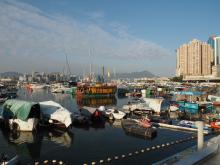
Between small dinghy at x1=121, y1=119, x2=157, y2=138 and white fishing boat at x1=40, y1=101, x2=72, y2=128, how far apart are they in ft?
27.0

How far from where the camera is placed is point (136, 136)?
32469mm

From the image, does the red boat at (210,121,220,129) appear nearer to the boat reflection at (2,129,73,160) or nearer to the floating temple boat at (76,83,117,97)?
the boat reflection at (2,129,73,160)

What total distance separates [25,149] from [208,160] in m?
20.7

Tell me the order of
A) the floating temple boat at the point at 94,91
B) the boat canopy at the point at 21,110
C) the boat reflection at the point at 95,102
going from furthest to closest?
the floating temple boat at the point at 94,91, the boat reflection at the point at 95,102, the boat canopy at the point at 21,110

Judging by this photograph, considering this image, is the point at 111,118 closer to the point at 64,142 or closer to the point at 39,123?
the point at 39,123

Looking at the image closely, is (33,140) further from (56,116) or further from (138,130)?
(138,130)

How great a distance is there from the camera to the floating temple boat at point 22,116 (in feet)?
111

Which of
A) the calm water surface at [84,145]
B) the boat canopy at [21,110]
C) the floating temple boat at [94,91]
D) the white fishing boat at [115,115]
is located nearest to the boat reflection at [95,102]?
the floating temple boat at [94,91]

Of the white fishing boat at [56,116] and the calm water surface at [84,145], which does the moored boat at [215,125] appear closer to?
the calm water surface at [84,145]

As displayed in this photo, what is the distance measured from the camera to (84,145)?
2848 cm

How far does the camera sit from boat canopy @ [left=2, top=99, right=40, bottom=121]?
112ft

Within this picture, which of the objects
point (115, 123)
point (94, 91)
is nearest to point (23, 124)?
point (115, 123)

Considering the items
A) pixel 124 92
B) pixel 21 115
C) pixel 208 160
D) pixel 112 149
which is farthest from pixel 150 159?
pixel 124 92

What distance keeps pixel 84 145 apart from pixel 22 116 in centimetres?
1080
